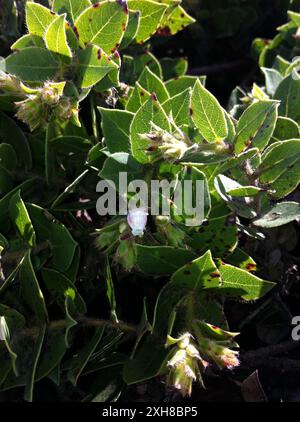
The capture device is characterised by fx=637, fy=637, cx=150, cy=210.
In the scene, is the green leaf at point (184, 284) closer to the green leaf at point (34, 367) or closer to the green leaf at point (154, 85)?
the green leaf at point (34, 367)

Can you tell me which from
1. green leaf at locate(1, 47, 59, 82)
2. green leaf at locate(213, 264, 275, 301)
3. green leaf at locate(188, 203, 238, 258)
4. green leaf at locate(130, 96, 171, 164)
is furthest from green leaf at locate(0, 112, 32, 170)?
green leaf at locate(213, 264, 275, 301)

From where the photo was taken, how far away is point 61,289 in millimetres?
1791

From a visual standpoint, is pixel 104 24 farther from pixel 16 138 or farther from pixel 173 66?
pixel 173 66

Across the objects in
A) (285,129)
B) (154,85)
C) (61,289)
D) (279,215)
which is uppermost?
(154,85)

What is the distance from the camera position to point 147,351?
1.75 m

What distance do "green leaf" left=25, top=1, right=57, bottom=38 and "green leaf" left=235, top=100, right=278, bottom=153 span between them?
0.59 meters

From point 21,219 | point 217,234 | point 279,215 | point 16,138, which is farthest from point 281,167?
point 16,138

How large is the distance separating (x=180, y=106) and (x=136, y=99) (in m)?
0.13

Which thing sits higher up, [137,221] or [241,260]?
[137,221]

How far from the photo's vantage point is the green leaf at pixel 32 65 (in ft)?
5.76

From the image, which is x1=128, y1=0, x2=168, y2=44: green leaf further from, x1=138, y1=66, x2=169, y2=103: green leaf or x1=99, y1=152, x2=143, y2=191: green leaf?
x1=99, y1=152, x2=143, y2=191: green leaf

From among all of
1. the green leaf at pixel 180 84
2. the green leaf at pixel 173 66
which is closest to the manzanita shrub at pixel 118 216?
the green leaf at pixel 180 84

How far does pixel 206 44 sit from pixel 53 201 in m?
1.10

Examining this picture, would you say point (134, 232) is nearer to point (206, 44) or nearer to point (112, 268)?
point (112, 268)
